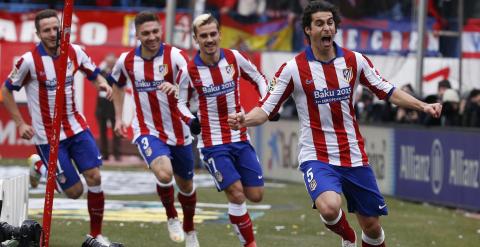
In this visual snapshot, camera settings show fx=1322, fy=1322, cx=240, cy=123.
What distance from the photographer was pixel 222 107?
12055mm

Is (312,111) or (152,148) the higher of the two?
(312,111)

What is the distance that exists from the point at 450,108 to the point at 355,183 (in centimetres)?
844

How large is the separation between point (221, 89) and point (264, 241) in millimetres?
1953

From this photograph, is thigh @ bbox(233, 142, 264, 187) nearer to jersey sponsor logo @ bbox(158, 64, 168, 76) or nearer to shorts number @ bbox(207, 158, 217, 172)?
shorts number @ bbox(207, 158, 217, 172)

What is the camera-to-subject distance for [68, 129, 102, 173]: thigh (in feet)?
41.3

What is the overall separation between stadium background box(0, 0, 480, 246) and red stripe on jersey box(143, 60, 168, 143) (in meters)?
5.12

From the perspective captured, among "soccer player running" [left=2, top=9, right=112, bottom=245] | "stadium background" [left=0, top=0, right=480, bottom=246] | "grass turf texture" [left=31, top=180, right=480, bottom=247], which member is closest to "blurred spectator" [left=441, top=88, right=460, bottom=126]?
"stadium background" [left=0, top=0, right=480, bottom=246]

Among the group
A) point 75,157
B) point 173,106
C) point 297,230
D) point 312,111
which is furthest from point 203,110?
point 297,230

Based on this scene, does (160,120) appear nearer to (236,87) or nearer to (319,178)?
(236,87)

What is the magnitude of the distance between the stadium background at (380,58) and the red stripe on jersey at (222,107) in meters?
5.36

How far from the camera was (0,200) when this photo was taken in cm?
1012

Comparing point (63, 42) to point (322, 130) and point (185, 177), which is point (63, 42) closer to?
point (322, 130)

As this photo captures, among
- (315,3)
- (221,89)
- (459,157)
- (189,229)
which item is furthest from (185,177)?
(459,157)

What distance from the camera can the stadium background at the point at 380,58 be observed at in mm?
17516
